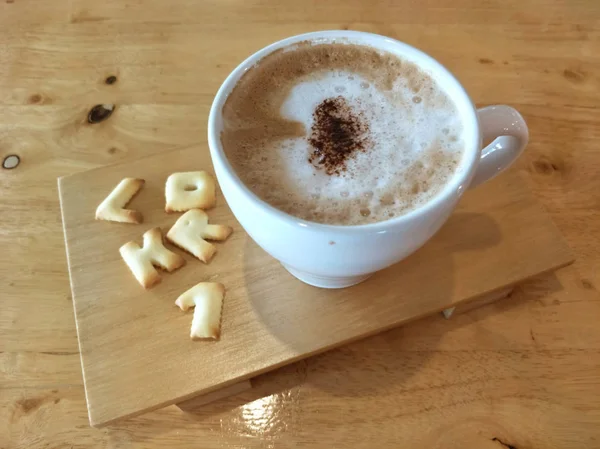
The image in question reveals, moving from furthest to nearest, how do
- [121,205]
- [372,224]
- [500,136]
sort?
[121,205], [500,136], [372,224]

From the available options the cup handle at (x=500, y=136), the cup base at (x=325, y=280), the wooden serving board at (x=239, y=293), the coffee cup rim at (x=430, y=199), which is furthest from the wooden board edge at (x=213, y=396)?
the cup handle at (x=500, y=136)

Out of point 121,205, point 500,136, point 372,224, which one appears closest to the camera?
point 372,224

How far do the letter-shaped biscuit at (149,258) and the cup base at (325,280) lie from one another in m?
0.14

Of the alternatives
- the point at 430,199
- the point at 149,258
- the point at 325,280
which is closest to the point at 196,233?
the point at 149,258

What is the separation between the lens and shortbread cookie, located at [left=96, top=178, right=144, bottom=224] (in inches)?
26.6

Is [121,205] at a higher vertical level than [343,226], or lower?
lower

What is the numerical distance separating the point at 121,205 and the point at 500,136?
1.55 ft

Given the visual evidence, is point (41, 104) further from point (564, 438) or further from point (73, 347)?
point (564, 438)

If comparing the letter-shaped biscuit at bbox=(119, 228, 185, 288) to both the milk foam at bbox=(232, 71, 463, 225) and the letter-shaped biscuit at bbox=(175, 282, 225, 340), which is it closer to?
the letter-shaped biscuit at bbox=(175, 282, 225, 340)

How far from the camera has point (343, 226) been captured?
0.47 m

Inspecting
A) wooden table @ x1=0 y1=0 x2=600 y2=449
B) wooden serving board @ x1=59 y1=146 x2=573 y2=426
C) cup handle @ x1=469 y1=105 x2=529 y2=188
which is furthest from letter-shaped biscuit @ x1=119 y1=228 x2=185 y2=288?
cup handle @ x1=469 y1=105 x2=529 y2=188

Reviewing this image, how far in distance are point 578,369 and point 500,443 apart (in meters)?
0.14

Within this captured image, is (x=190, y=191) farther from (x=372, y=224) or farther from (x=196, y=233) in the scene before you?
(x=372, y=224)

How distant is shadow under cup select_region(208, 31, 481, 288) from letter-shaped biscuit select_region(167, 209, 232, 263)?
0.13 m
